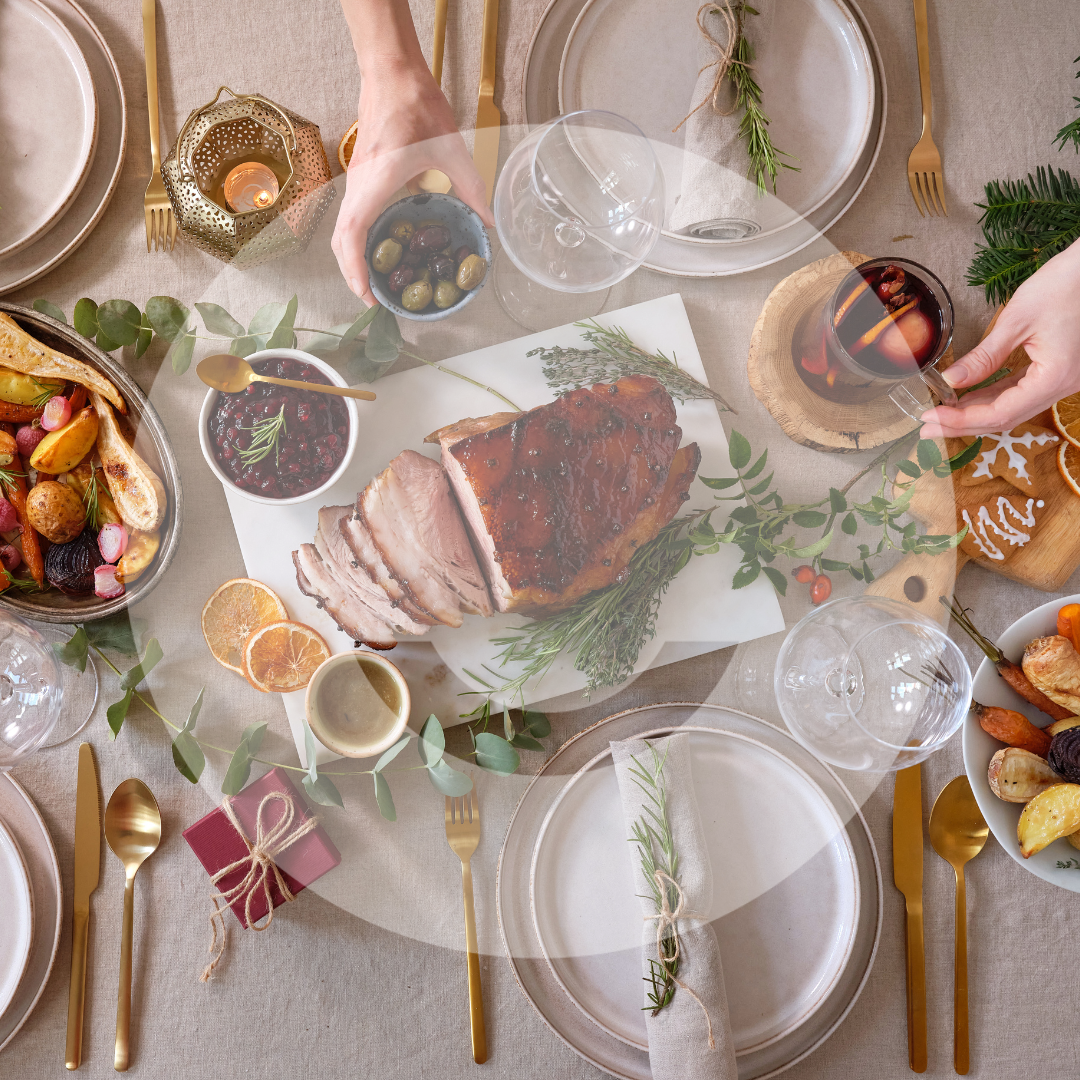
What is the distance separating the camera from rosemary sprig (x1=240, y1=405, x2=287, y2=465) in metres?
1.20

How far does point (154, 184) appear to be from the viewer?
4.51 ft

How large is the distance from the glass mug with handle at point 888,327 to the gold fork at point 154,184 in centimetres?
127

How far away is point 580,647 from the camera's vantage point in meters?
1.27

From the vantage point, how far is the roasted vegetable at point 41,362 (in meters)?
1.24

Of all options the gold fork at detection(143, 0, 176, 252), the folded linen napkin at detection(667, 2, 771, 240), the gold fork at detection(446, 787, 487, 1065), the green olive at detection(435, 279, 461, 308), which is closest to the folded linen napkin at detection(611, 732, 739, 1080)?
the gold fork at detection(446, 787, 487, 1065)

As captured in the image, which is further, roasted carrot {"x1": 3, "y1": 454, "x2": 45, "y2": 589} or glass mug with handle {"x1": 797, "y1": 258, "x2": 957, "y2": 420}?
roasted carrot {"x1": 3, "y1": 454, "x2": 45, "y2": 589}

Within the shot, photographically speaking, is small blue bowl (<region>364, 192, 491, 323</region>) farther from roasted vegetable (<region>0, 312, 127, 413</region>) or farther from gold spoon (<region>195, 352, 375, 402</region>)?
roasted vegetable (<region>0, 312, 127, 413</region>)

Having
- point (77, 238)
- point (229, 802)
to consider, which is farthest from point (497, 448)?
point (77, 238)

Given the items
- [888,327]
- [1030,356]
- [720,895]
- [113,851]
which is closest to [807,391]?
Result: [888,327]

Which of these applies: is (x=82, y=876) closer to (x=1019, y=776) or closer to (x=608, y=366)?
(x=608, y=366)

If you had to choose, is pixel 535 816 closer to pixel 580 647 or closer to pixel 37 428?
pixel 580 647

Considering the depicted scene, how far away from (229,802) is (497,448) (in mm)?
792

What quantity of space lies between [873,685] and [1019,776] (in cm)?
35

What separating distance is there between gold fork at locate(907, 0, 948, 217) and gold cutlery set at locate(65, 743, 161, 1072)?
193 centimetres
